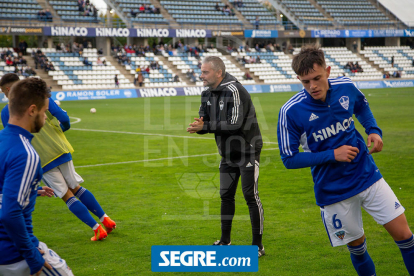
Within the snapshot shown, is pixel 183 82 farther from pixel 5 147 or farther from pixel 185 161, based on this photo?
pixel 5 147

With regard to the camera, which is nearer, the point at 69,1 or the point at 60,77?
the point at 60,77

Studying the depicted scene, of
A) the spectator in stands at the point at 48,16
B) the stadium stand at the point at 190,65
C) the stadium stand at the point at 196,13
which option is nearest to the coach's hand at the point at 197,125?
the stadium stand at the point at 190,65

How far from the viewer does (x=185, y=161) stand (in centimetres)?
1055

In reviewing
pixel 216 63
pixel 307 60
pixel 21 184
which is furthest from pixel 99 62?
pixel 21 184

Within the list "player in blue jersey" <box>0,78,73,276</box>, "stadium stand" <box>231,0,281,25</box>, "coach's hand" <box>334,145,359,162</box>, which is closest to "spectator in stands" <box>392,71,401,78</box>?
"stadium stand" <box>231,0,281,25</box>

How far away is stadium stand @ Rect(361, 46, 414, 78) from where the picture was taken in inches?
1961

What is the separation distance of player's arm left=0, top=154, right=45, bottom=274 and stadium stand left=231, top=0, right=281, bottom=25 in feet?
161

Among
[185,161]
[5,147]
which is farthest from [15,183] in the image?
[185,161]

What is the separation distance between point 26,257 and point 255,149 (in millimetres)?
3071

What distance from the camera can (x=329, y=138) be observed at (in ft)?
12.0

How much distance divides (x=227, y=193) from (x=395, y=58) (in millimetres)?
53252

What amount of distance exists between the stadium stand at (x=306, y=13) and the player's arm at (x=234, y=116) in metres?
49.7

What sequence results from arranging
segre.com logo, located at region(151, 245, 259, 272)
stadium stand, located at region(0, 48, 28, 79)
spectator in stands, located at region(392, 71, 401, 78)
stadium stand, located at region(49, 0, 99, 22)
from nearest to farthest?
segre.com logo, located at region(151, 245, 259, 272), stadium stand, located at region(0, 48, 28, 79), stadium stand, located at region(49, 0, 99, 22), spectator in stands, located at region(392, 71, 401, 78)

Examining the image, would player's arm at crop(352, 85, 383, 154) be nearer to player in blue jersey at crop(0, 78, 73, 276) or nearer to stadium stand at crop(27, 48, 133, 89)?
player in blue jersey at crop(0, 78, 73, 276)
